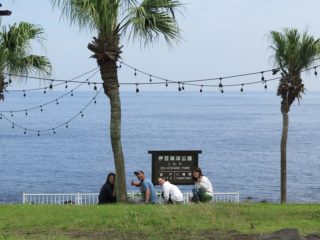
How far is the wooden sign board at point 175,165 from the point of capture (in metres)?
22.7

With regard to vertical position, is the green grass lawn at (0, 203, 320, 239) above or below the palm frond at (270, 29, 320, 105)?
below

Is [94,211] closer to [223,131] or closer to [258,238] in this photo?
[258,238]

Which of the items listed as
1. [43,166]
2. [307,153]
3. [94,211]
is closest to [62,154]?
[43,166]

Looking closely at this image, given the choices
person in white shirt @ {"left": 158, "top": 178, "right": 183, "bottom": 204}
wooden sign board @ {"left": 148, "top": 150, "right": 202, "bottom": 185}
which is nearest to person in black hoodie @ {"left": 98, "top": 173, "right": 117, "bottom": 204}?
person in white shirt @ {"left": 158, "top": 178, "right": 183, "bottom": 204}

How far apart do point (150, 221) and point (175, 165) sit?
30.8 ft

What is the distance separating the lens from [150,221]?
43.7 feet

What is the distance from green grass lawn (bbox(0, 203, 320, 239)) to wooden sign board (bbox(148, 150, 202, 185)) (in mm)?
6539

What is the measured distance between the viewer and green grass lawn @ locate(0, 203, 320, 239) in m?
12.3

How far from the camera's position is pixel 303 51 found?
23719mm

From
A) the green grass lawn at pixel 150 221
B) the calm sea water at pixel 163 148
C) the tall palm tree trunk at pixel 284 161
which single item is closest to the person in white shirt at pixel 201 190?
the green grass lawn at pixel 150 221

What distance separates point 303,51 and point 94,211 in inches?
444

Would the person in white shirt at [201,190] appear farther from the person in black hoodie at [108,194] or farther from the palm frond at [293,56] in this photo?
the palm frond at [293,56]

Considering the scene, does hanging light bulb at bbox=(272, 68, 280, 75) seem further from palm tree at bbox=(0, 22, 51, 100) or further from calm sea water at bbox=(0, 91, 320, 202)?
calm sea water at bbox=(0, 91, 320, 202)

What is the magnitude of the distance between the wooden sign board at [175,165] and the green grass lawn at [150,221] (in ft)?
21.5
